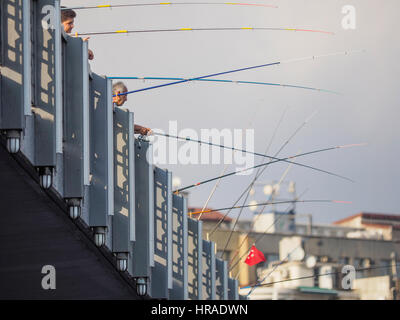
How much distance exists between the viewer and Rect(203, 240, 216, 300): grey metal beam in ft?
62.3

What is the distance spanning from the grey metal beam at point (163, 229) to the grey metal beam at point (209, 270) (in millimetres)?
2716

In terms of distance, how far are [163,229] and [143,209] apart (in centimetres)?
103

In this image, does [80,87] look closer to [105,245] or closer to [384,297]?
[105,245]

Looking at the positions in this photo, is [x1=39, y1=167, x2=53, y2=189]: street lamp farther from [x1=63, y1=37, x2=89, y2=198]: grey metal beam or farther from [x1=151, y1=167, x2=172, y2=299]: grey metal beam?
[x1=151, y1=167, x2=172, y2=299]: grey metal beam

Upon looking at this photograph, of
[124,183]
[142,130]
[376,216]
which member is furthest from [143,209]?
[376,216]

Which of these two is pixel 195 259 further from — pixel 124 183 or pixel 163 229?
pixel 124 183

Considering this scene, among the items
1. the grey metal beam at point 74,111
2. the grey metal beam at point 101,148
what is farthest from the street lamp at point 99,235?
the grey metal beam at point 74,111

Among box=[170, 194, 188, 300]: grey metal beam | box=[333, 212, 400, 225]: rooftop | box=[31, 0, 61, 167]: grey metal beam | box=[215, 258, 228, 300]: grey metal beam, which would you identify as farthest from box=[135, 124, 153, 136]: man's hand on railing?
box=[333, 212, 400, 225]: rooftop

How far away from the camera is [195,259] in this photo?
18.2 meters

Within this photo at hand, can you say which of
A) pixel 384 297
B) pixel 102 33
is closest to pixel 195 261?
pixel 102 33

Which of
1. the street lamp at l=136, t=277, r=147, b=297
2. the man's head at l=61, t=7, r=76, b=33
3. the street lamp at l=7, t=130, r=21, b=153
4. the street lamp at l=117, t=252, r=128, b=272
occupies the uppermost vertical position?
the man's head at l=61, t=7, r=76, b=33

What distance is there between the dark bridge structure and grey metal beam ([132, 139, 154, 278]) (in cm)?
1
